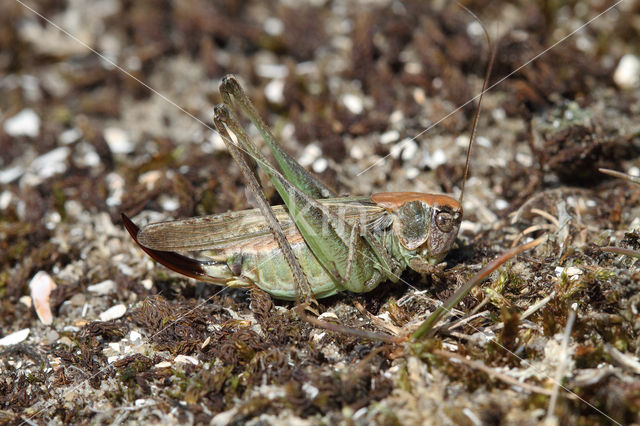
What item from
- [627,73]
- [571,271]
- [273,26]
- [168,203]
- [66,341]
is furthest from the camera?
[273,26]

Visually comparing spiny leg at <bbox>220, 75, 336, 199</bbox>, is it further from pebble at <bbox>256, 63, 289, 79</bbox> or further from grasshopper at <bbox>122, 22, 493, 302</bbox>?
pebble at <bbox>256, 63, 289, 79</bbox>

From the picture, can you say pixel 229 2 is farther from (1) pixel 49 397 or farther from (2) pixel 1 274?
(1) pixel 49 397

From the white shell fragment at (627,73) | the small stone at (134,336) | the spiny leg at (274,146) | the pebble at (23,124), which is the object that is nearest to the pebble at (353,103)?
the spiny leg at (274,146)

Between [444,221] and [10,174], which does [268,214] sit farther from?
[10,174]

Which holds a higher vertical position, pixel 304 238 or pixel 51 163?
pixel 51 163

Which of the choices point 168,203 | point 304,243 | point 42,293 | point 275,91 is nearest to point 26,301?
point 42,293
